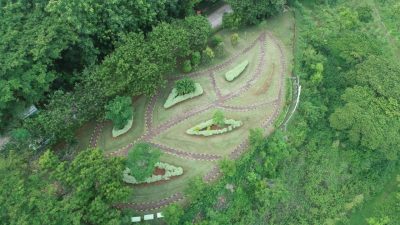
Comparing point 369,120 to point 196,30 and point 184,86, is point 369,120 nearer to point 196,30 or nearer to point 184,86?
point 184,86

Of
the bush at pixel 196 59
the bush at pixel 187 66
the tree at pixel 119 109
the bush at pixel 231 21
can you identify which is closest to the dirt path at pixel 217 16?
the bush at pixel 231 21

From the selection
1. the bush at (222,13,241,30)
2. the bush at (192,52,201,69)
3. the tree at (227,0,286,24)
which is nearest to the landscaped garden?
the bush at (192,52,201,69)

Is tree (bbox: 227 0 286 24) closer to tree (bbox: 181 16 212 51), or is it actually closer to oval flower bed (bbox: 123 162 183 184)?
tree (bbox: 181 16 212 51)

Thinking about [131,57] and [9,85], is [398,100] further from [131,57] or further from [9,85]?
[9,85]

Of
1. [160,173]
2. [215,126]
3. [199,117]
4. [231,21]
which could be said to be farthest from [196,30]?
[160,173]

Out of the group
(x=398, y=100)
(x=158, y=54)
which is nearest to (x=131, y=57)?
(x=158, y=54)

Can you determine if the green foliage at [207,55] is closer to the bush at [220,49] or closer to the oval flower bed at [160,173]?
the bush at [220,49]
